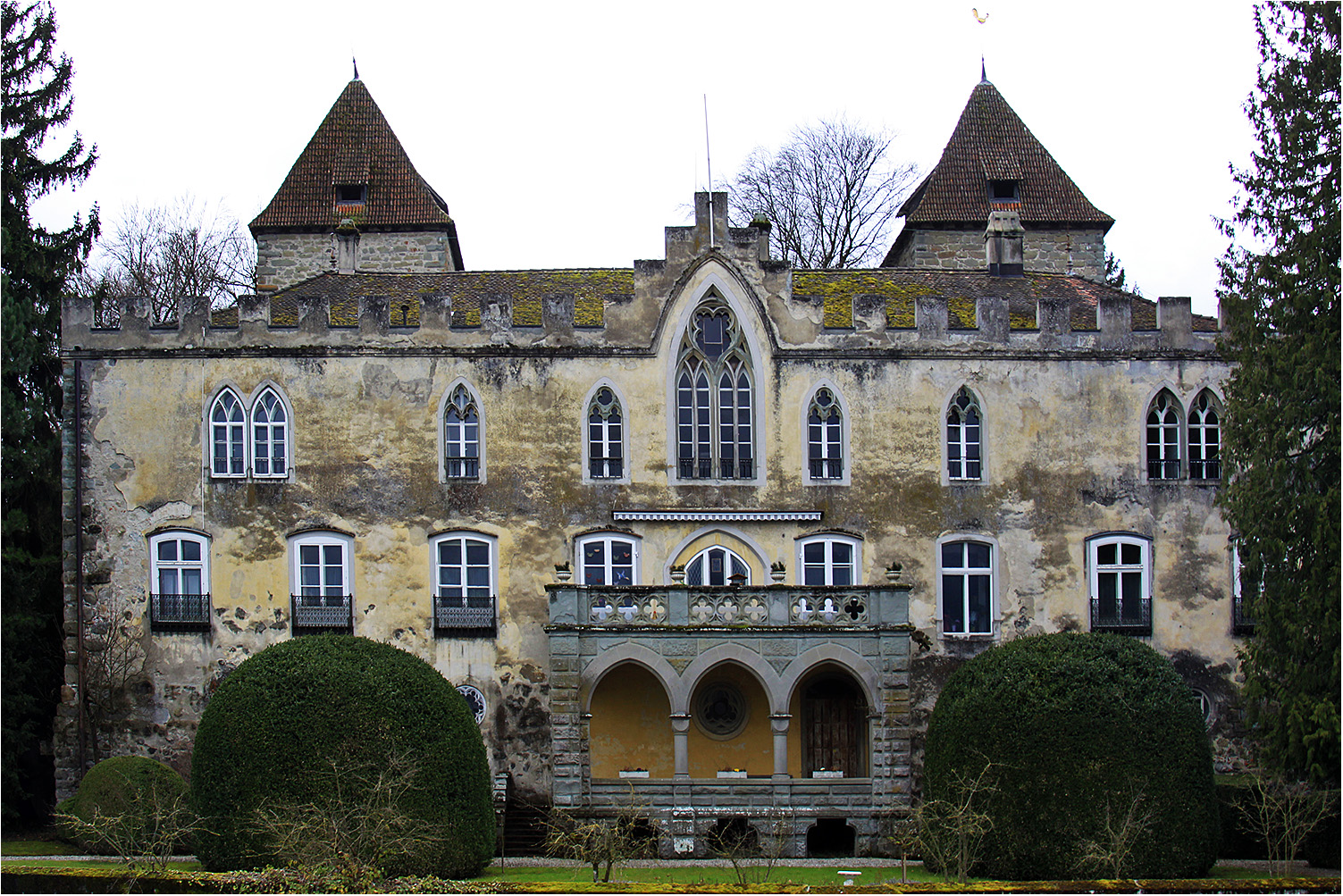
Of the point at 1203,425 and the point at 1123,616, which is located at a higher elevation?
the point at 1203,425

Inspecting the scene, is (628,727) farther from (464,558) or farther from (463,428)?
(463,428)

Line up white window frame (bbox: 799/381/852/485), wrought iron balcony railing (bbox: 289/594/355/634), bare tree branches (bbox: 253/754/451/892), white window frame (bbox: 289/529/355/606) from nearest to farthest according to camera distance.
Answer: bare tree branches (bbox: 253/754/451/892) < wrought iron balcony railing (bbox: 289/594/355/634) < white window frame (bbox: 289/529/355/606) < white window frame (bbox: 799/381/852/485)

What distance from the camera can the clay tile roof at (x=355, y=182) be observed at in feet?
139

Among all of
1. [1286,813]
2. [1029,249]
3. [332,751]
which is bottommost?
[1286,813]

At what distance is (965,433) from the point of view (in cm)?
3312

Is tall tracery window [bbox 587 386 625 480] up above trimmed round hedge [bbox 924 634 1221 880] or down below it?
above

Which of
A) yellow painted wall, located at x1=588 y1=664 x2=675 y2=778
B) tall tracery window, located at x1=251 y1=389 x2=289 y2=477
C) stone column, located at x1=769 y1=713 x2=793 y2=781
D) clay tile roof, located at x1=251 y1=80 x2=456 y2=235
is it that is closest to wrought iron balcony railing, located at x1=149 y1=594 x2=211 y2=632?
tall tracery window, located at x1=251 y1=389 x2=289 y2=477

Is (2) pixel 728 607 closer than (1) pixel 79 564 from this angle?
Yes

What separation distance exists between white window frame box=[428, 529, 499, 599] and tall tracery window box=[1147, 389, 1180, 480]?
1384 cm

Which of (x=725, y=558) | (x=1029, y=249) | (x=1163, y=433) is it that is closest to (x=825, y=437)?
(x=725, y=558)

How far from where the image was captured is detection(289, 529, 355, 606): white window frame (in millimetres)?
32094

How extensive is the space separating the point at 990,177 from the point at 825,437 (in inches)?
523

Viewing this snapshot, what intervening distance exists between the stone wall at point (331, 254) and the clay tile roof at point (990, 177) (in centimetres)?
1301

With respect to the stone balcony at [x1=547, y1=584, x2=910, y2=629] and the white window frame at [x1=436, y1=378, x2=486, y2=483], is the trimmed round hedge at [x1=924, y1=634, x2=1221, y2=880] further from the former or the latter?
the white window frame at [x1=436, y1=378, x2=486, y2=483]
